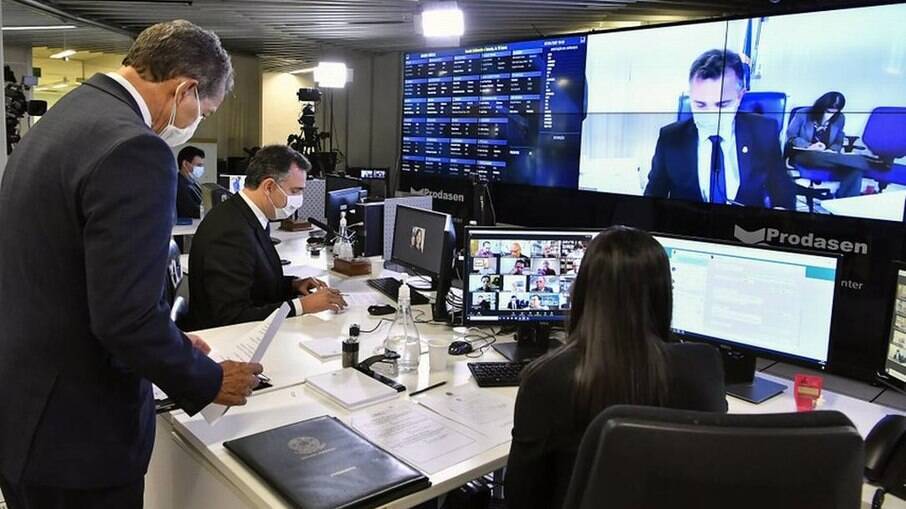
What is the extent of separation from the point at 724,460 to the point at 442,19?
399 cm

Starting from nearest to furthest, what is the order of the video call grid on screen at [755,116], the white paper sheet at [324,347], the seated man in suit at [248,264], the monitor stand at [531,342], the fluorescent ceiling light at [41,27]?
the white paper sheet at [324,347] → the monitor stand at [531,342] → the seated man in suit at [248,264] → the video call grid on screen at [755,116] → the fluorescent ceiling light at [41,27]

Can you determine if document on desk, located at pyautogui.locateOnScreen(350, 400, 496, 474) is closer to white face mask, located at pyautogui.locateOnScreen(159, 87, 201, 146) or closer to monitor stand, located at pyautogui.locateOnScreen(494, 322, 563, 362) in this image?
monitor stand, located at pyautogui.locateOnScreen(494, 322, 563, 362)

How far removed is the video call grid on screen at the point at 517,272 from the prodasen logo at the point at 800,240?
7.13 ft

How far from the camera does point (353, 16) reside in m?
6.09

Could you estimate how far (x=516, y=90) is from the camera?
6176 mm

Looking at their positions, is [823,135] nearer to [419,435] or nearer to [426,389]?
[426,389]

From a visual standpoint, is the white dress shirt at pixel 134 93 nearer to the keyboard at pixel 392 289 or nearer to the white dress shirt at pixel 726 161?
the keyboard at pixel 392 289

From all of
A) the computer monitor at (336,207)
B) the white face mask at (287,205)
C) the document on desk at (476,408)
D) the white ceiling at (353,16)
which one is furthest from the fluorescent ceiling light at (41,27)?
the document on desk at (476,408)

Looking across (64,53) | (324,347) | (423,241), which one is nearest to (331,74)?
(423,241)

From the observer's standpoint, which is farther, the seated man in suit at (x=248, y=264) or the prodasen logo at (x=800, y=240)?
the prodasen logo at (x=800, y=240)

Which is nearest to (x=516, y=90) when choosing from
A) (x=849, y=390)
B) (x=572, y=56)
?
(x=572, y=56)

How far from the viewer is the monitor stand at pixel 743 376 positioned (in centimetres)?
199

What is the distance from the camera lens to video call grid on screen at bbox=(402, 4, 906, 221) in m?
3.84

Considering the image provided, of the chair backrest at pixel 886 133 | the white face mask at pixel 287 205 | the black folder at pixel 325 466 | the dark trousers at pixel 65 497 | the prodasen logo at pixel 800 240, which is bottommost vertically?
the dark trousers at pixel 65 497
